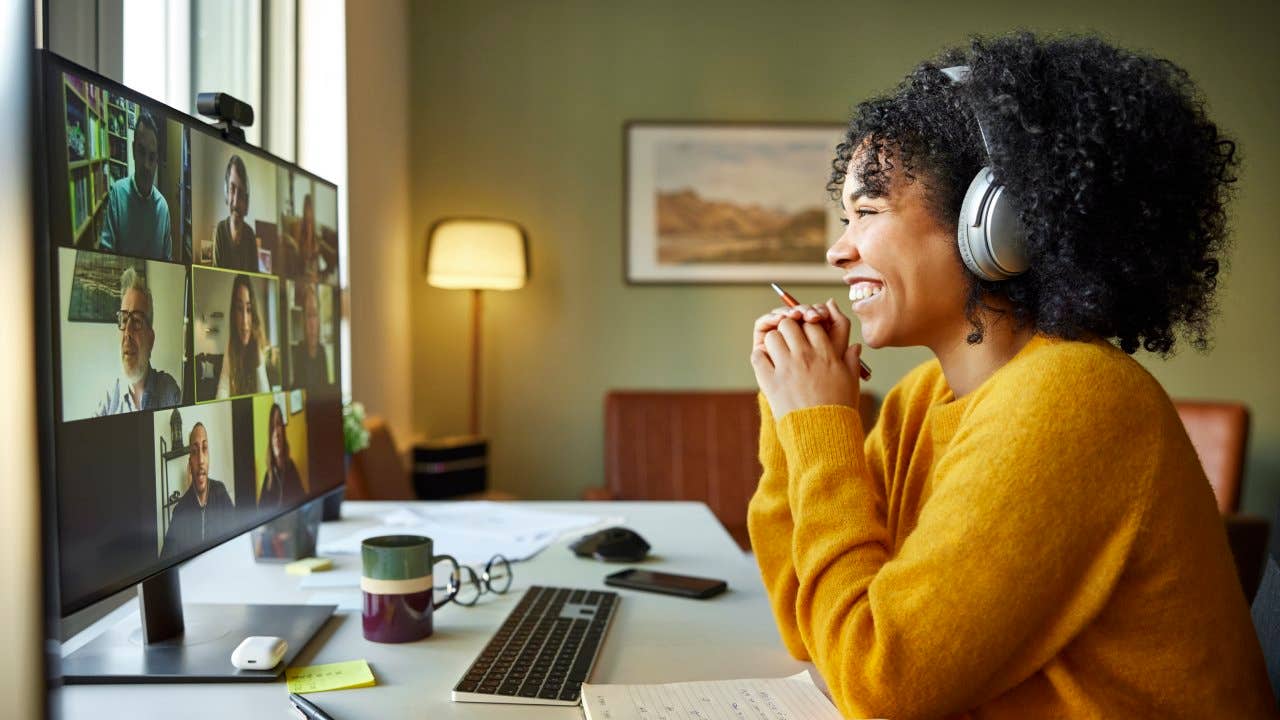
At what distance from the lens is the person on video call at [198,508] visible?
95cm

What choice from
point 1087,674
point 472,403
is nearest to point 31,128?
point 1087,674

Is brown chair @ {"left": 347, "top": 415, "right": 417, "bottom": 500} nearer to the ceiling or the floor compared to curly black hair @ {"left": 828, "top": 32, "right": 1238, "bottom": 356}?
nearer to the floor

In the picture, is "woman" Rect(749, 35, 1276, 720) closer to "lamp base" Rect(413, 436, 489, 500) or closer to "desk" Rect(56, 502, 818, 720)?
"desk" Rect(56, 502, 818, 720)

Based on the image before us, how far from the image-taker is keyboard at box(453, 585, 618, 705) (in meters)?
0.95

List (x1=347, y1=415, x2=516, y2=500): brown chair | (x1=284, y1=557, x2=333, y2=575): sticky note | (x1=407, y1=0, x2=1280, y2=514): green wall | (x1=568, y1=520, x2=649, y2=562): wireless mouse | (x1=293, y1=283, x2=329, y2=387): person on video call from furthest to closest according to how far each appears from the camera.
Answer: (x1=407, y1=0, x2=1280, y2=514): green wall → (x1=347, y1=415, x2=516, y2=500): brown chair → (x1=568, y1=520, x2=649, y2=562): wireless mouse → (x1=284, y1=557, x2=333, y2=575): sticky note → (x1=293, y1=283, x2=329, y2=387): person on video call

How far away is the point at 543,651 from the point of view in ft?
3.54

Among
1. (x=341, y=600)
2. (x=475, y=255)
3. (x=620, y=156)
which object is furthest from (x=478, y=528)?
(x=620, y=156)

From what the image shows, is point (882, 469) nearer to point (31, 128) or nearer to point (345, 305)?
point (31, 128)

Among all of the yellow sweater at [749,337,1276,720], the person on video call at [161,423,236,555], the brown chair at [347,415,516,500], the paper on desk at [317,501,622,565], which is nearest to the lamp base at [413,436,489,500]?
the brown chair at [347,415,516,500]

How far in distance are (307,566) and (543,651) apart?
542 millimetres

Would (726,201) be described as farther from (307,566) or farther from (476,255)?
(307,566)

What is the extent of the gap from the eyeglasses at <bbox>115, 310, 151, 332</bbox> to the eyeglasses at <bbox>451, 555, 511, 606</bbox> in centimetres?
53

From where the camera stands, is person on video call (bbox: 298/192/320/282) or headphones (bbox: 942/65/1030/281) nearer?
headphones (bbox: 942/65/1030/281)

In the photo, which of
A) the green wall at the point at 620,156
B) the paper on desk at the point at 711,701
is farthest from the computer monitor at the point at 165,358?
the green wall at the point at 620,156
